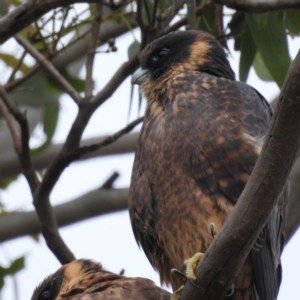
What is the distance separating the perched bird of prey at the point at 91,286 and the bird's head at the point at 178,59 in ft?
3.09

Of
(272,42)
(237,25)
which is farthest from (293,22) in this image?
(237,25)

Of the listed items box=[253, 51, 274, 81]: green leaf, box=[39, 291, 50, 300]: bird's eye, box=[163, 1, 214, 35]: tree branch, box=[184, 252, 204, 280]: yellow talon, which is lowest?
box=[39, 291, 50, 300]: bird's eye

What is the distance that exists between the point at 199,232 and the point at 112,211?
1600 mm

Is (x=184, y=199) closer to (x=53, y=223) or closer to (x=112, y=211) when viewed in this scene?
(x=53, y=223)

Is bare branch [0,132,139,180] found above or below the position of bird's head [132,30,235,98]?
below

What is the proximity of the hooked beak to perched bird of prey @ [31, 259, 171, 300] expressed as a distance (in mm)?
969

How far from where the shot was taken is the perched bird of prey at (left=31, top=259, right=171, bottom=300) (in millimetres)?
3773

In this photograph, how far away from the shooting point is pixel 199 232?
3.49 m

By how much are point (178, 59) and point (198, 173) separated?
3.12 feet

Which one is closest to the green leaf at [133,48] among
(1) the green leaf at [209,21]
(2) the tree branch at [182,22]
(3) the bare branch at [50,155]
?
(2) the tree branch at [182,22]

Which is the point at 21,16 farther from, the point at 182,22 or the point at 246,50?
the point at 246,50

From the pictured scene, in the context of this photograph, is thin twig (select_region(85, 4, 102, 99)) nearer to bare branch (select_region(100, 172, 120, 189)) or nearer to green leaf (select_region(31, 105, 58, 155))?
bare branch (select_region(100, 172, 120, 189))

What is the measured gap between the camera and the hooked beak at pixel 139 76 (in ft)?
13.6

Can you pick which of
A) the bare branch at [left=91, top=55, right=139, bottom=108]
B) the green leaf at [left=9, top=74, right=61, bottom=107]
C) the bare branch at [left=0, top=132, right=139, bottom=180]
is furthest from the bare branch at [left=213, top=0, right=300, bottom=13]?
the bare branch at [left=0, top=132, right=139, bottom=180]
